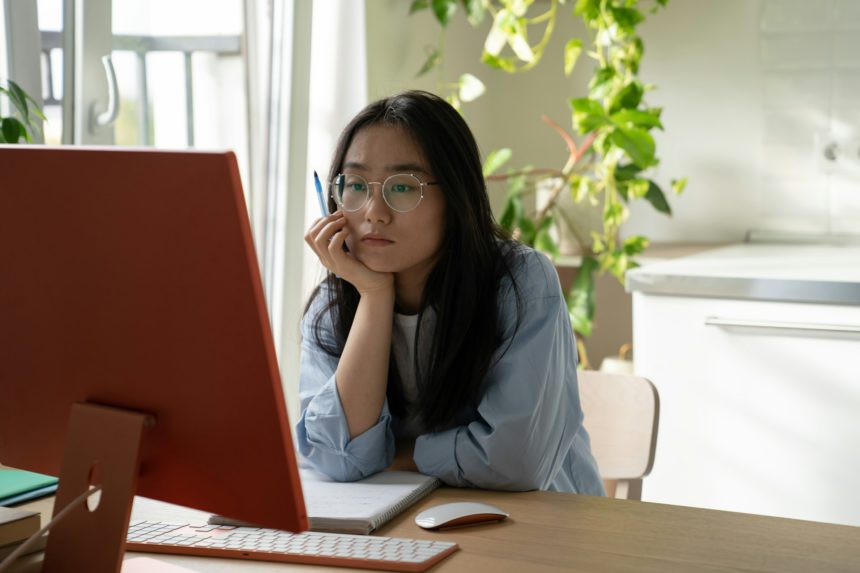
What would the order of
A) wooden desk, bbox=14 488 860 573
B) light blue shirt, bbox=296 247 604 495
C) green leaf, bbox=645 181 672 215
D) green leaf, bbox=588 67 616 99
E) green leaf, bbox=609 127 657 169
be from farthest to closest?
green leaf, bbox=645 181 672 215, green leaf, bbox=588 67 616 99, green leaf, bbox=609 127 657 169, light blue shirt, bbox=296 247 604 495, wooden desk, bbox=14 488 860 573

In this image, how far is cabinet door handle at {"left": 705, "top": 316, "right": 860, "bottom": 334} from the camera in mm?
1962

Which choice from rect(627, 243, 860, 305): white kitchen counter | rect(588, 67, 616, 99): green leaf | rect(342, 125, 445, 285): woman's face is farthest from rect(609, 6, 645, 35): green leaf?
Result: rect(342, 125, 445, 285): woman's face

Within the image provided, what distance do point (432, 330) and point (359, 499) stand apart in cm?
33

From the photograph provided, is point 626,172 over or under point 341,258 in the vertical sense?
over

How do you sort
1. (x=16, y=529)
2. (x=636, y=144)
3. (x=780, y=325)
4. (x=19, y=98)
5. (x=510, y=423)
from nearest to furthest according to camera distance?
(x=16, y=529)
(x=510, y=423)
(x=19, y=98)
(x=780, y=325)
(x=636, y=144)

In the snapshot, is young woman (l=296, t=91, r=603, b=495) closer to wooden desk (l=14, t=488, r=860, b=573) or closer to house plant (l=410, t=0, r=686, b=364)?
wooden desk (l=14, t=488, r=860, b=573)

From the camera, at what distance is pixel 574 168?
9.60ft

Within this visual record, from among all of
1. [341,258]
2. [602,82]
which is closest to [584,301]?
[602,82]

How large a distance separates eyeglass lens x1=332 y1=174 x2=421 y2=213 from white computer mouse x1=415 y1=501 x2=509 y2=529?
0.42m

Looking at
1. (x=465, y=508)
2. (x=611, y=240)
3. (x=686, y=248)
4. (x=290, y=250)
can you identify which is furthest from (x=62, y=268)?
(x=686, y=248)

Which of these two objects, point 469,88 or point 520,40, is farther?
point 469,88

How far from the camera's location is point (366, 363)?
4.28ft

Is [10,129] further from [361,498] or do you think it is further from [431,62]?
[431,62]

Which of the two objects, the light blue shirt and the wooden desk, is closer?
the wooden desk
